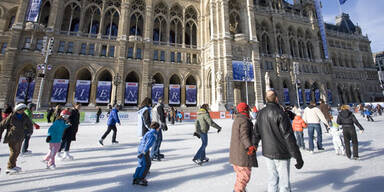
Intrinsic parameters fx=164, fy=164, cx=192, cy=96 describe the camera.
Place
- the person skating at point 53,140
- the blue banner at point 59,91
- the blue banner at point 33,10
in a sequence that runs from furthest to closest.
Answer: the blue banner at point 59,91
the blue banner at point 33,10
the person skating at point 53,140

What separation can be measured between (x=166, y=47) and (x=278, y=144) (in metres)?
26.3

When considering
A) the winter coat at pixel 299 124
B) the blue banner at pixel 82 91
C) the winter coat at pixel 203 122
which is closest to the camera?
the winter coat at pixel 203 122

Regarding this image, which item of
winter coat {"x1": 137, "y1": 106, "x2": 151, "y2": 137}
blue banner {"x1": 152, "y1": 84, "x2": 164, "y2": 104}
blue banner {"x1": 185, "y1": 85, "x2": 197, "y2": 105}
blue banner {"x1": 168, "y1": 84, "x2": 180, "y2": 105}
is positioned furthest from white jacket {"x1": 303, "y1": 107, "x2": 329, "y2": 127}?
blue banner {"x1": 152, "y1": 84, "x2": 164, "y2": 104}

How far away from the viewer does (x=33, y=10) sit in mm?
20969

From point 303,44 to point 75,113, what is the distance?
44264 millimetres

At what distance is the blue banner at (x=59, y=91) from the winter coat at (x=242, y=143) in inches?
989

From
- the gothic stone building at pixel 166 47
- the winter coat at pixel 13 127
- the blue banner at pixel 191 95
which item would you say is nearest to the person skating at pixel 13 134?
the winter coat at pixel 13 127

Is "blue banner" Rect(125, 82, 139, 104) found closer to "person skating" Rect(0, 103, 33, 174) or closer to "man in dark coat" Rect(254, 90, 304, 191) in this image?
"person skating" Rect(0, 103, 33, 174)

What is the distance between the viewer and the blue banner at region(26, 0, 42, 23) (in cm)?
2069

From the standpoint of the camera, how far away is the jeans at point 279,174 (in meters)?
2.38

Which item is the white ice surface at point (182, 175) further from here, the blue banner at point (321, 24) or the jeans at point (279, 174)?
the blue banner at point (321, 24)

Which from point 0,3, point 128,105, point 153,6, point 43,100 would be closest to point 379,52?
point 153,6

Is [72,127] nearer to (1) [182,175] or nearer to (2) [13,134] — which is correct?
(2) [13,134]

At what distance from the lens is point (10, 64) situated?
19.6 meters
